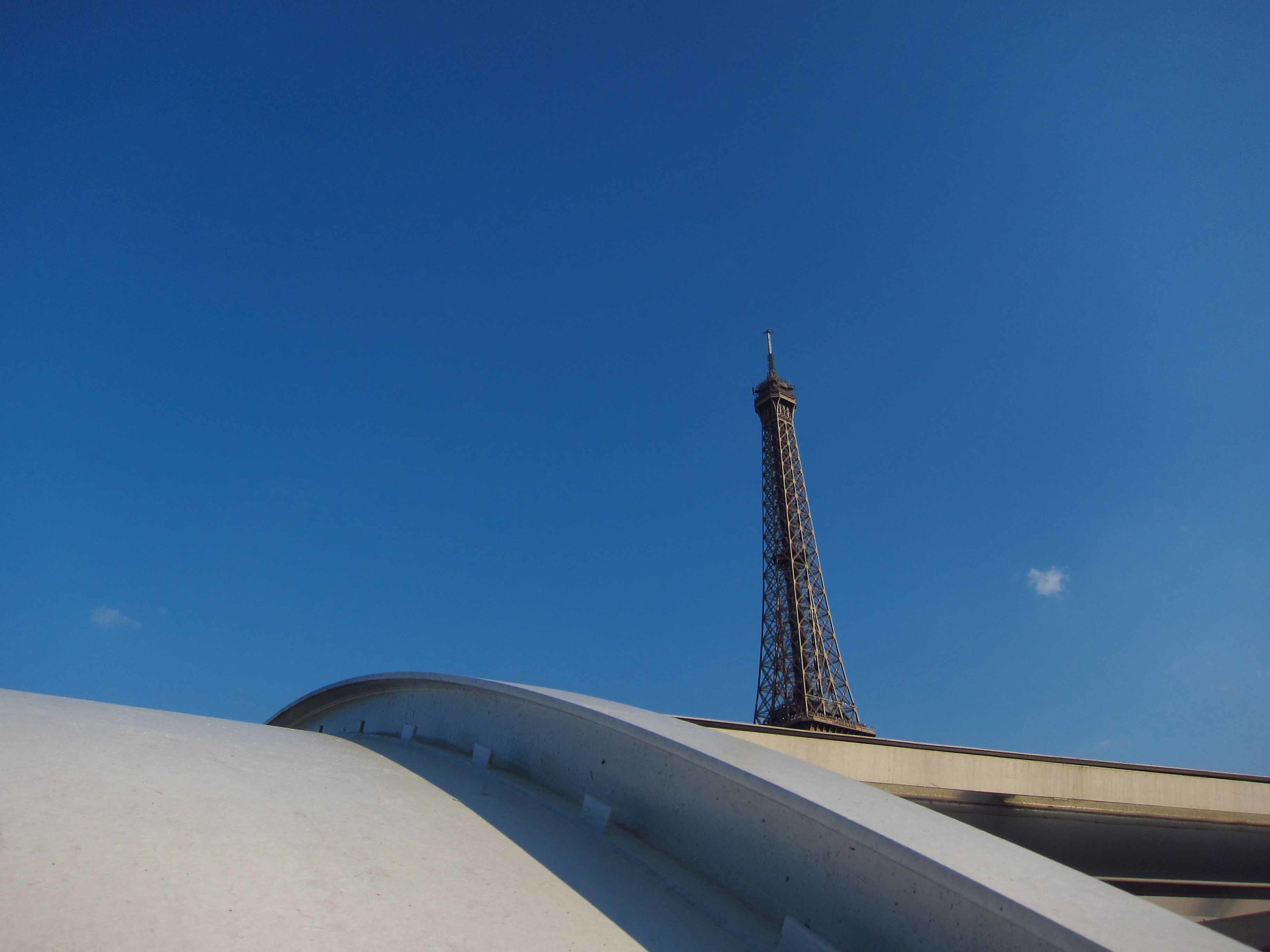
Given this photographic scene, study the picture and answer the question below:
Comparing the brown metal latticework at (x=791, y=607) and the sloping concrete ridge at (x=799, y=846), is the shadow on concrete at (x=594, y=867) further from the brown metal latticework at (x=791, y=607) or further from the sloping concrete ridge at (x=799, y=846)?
the brown metal latticework at (x=791, y=607)

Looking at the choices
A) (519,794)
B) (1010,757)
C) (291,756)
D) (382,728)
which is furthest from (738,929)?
(1010,757)

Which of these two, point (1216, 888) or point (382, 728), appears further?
point (1216, 888)

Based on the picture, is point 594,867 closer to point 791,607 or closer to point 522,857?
point 522,857

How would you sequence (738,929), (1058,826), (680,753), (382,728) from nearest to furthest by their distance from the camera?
(738,929) → (680,753) → (382,728) → (1058,826)

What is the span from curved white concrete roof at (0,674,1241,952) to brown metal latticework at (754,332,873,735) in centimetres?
3149

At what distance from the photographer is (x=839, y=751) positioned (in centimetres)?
735

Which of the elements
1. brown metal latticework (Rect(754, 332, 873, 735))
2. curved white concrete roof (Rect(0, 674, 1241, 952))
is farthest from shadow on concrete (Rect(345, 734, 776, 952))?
brown metal latticework (Rect(754, 332, 873, 735))

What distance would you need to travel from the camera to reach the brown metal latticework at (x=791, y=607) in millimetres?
34625

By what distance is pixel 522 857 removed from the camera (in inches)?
107

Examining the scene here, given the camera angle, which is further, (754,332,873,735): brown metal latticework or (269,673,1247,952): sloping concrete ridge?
(754,332,873,735): brown metal latticework

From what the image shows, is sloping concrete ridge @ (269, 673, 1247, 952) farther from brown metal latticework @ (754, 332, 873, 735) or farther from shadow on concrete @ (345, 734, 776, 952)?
brown metal latticework @ (754, 332, 873, 735)

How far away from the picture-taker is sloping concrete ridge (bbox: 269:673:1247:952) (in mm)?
1732

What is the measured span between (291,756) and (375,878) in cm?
165

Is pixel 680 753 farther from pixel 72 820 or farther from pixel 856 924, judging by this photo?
pixel 72 820
